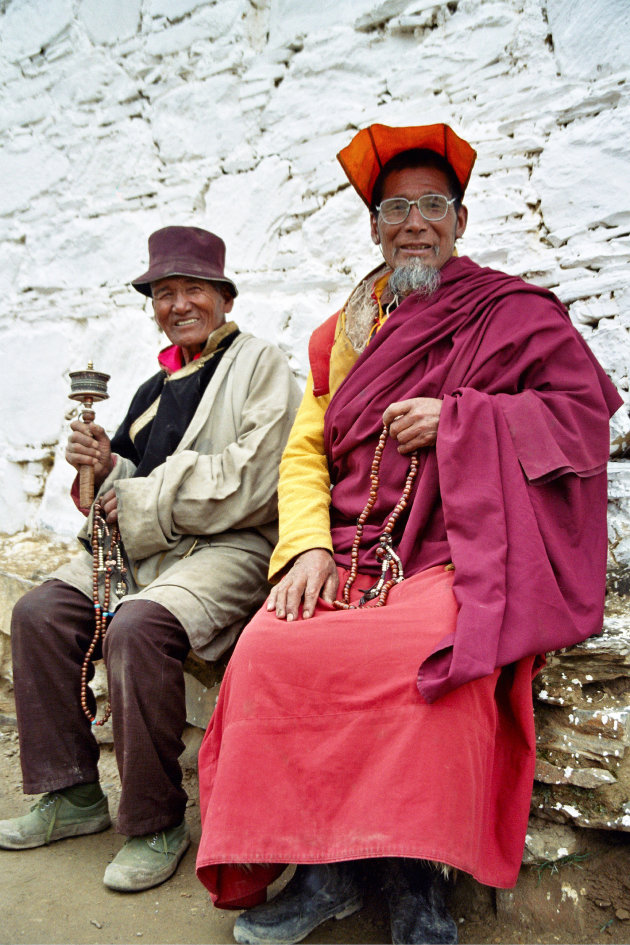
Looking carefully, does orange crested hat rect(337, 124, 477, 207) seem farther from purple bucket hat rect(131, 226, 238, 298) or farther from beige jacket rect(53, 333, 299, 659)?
beige jacket rect(53, 333, 299, 659)

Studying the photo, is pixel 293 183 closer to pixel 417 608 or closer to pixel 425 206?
pixel 425 206

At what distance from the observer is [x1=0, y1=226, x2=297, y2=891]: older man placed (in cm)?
221

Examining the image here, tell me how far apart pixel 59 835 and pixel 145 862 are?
44cm

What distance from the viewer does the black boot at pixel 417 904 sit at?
183cm

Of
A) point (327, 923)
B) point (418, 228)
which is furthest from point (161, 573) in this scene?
point (418, 228)

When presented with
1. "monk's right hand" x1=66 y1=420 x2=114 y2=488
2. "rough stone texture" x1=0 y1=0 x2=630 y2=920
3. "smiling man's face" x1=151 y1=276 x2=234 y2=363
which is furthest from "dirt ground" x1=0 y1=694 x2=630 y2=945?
"smiling man's face" x1=151 y1=276 x2=234 y2=363

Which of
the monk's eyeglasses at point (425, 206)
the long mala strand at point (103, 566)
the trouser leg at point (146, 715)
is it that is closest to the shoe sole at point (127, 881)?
the trouser leg at point (146, 715)

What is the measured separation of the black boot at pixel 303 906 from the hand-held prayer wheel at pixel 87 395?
141 centimetres

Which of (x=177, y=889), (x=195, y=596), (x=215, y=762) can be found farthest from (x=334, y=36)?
(x=177, y=889)

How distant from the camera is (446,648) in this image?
1737 millimetres

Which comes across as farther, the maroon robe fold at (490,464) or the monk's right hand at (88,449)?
the monk's right hand at (88,449)

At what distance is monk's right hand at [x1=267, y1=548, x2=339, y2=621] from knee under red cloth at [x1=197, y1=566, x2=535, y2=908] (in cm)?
12

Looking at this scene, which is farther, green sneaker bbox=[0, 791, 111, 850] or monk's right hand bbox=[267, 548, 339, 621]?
green sneaker bbox=[0, 791, 111, 850]

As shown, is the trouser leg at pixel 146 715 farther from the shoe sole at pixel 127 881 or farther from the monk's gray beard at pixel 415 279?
the monk's gray beard at pixel 415 279
